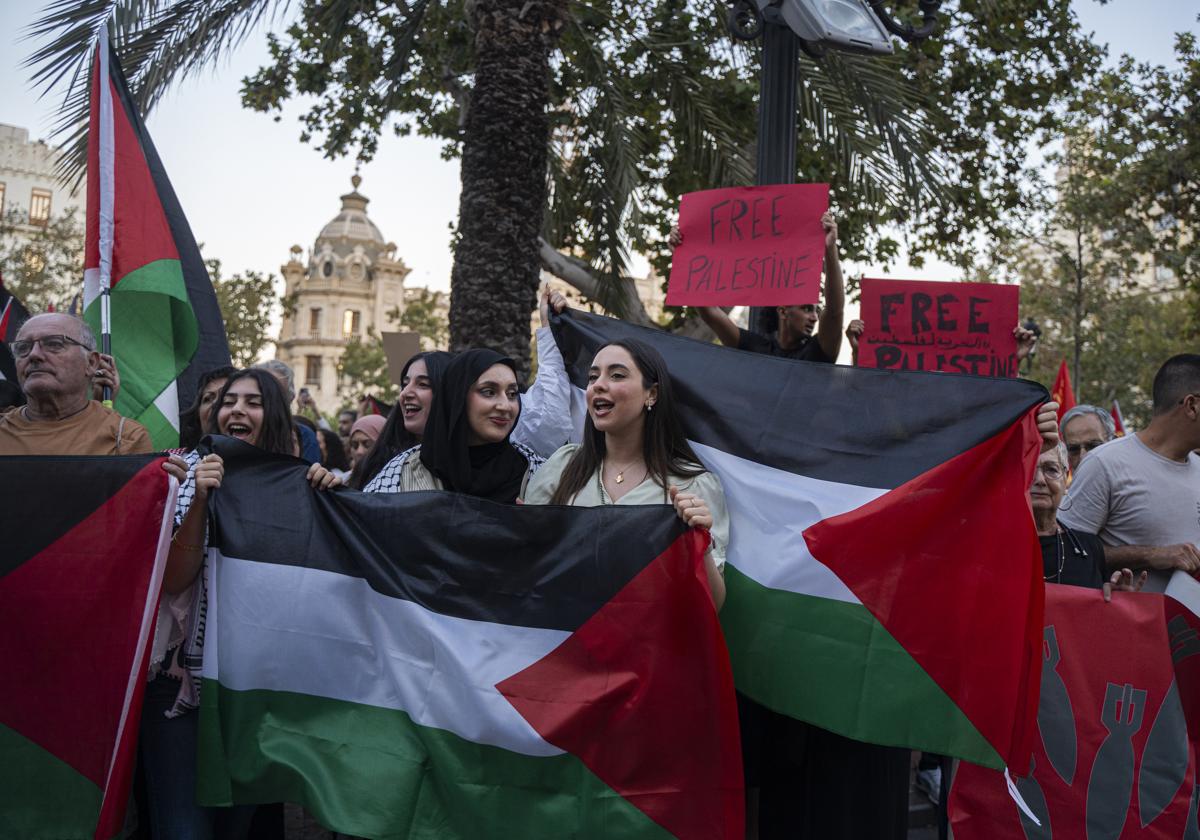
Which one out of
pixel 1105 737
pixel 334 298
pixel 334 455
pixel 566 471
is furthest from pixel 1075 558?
pixel 334 298

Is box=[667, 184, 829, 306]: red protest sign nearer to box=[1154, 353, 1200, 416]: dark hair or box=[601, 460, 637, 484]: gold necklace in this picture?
box=[601, 460, 637, 484]: gold necklace

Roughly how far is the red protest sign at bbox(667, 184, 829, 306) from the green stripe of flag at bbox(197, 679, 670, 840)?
1.85m

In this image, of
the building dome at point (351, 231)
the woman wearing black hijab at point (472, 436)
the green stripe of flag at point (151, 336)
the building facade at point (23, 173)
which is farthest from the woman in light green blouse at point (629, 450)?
the building dome at point (351, 231)

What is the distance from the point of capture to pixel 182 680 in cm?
327

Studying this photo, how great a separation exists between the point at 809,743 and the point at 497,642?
1.06 m

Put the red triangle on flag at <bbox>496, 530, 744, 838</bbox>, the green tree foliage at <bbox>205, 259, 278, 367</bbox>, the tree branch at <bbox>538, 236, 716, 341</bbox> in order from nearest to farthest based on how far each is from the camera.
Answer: the red triangle on flag at <bbox>496, 530, 744, 838</bbox> < the tree branch at <bbox>538, 236, 716, 341</bbox> < the green tree foliage at <bbox>205, 259, 278, 367</bbox>

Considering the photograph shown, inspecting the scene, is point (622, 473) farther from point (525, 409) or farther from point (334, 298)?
point (334, 298)

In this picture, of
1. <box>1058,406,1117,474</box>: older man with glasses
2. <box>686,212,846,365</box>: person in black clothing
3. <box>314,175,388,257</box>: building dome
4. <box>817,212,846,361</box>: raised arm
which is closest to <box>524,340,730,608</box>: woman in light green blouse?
<box>686,212,846,365</box>: person in black clothing

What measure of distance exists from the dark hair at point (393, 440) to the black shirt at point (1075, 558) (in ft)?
7.80

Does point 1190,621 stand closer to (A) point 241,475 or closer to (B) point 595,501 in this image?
(B) point 595,501

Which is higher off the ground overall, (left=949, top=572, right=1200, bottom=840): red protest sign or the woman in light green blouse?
the woman in light green blouse

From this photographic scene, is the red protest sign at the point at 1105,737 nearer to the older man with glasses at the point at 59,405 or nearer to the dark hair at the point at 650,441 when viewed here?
the dark hair at the point at 650,441

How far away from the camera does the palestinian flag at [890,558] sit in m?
3.10

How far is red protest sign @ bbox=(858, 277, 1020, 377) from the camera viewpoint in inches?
156
